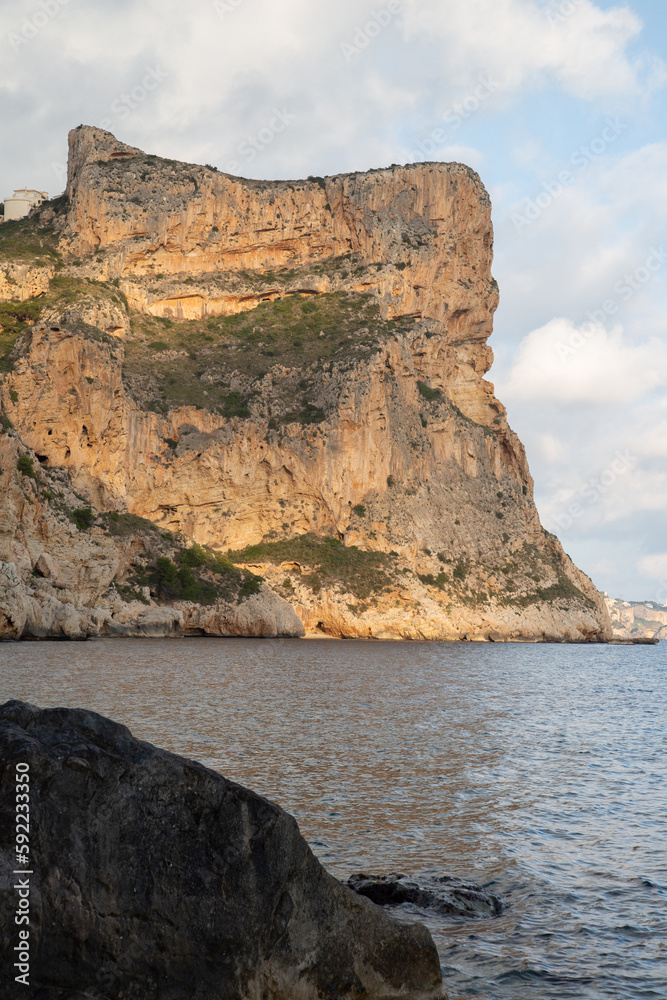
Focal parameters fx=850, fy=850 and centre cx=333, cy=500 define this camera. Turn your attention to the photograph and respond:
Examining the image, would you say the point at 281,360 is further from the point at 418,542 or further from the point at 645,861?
the point at 645,861

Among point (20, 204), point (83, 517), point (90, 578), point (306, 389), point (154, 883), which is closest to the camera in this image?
point (154, 883)

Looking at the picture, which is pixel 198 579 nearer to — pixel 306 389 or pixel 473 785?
pixel 306 389

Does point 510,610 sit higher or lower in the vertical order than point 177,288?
lower

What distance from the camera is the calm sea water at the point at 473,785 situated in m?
8.07

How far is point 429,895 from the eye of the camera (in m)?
9.05

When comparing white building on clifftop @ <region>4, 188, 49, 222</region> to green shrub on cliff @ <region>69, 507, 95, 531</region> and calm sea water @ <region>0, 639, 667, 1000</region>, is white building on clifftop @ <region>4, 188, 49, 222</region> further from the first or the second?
calm sea water @ <region>0, 639, 667, 1000</region>

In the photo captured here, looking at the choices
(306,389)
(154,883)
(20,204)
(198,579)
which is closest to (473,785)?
(154,883)

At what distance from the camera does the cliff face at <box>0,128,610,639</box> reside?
83.1 metres

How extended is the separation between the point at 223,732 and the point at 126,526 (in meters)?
56.5

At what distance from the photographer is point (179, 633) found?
228 ft

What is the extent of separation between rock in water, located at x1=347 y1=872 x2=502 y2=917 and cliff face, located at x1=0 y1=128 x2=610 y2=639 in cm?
6876

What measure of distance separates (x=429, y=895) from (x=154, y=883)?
4.99 meters

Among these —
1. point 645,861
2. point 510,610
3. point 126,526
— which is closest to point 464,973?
point 645,861

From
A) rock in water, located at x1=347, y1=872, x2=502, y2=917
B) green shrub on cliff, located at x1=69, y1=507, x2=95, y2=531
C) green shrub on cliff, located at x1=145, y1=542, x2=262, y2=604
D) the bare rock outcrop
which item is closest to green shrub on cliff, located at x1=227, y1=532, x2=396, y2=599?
green shrub on cliff, located at x1=145, y1=542, x2=262, y2=604
